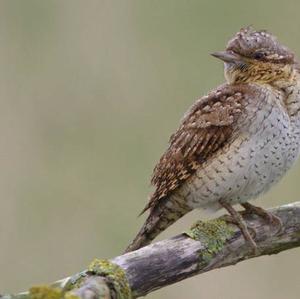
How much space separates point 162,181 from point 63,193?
206 centimetres

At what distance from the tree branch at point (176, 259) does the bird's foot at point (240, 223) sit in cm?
2

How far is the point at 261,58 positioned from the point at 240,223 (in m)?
0.77

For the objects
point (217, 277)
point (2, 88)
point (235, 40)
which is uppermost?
point (2, 88)

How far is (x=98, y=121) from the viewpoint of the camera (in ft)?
24.0

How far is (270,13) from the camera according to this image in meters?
8.02

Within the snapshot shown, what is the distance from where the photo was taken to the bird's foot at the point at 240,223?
474 cm

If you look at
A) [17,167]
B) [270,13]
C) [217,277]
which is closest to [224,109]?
[217,277]

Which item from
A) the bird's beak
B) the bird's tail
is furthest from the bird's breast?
the bird's beak

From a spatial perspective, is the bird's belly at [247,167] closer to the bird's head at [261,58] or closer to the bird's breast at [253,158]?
the bird's breast at [253,158]

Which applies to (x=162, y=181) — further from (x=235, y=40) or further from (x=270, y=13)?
(x=270, y=13)

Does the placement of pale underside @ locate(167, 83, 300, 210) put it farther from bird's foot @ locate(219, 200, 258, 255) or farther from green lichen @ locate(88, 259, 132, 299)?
green lichen @ locate(88, 259, 132, 299)

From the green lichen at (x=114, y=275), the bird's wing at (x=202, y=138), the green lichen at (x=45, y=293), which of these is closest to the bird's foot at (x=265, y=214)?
the bird's wing at (x=202, y=138)

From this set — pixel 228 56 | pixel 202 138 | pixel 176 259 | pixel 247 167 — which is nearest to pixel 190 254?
pixel 176 259

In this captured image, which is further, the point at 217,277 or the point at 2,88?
the point at 2,88
